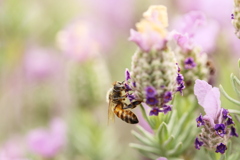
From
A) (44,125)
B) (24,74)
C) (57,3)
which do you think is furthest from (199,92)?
(57,3)

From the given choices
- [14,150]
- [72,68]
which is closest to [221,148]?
[72,68]

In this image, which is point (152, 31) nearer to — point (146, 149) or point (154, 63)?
point (154, 63)

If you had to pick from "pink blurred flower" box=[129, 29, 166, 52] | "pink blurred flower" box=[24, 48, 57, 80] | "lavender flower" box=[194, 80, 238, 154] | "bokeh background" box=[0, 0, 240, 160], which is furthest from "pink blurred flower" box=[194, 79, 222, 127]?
"pink blurred flower" box=[24, 48, 57, 80]

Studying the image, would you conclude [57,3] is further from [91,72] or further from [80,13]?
[91,72]

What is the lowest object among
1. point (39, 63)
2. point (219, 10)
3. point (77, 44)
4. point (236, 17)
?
point (236, 17)

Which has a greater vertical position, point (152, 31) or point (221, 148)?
point (152, 31)

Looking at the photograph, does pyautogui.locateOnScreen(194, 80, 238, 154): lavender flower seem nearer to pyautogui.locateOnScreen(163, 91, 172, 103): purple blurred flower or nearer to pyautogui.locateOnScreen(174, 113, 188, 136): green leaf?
pyautogui.locateOnScreen(163, 91, 172, 103): purple blurred flower

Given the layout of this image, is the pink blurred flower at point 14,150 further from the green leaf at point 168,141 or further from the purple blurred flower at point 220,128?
the purple blurred flower at point 220,128

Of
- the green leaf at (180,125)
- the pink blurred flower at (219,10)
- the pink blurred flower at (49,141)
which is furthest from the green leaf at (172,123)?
the pink blurred flower at (219,10)
